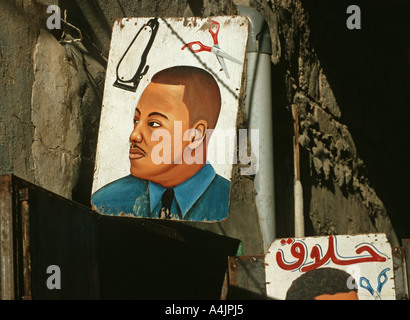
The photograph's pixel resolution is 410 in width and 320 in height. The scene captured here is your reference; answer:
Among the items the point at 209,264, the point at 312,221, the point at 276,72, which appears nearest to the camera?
the point at 209,264

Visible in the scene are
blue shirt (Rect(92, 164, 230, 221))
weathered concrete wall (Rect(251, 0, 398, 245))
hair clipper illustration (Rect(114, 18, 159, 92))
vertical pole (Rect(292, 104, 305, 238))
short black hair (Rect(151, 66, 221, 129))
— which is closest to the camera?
blue shirt (Rect(92, 164, 230, 221))

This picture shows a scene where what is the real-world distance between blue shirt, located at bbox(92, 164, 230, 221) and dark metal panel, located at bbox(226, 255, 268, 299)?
451mm

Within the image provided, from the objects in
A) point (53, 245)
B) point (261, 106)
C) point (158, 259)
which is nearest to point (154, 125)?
point (53, 245)

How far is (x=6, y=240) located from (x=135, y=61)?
4.39ft

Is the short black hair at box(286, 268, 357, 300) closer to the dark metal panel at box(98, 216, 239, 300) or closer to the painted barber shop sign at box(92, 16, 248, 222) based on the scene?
the painted barber shop sign at box(92, 16, 248, 222)

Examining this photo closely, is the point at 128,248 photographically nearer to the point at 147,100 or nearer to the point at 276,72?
the point at 147,100

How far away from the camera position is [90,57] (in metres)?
4.80

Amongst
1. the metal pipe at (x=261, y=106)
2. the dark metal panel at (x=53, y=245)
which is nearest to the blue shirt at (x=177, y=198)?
the dark metal panel at (x=53, y=245)

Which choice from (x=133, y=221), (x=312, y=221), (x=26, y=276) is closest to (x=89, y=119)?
(x=133, y=221)

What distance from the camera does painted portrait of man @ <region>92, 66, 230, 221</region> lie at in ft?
12.9

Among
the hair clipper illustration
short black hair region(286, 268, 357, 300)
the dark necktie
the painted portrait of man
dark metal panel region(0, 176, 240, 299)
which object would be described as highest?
the hair clipper illustration

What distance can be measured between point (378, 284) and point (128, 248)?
143 cm

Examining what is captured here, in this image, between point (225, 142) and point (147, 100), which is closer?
point (225, 142)

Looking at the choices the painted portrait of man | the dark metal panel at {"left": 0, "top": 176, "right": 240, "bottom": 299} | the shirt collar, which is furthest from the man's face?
the dark metal panel at {"left": 0, "top": 176, "right": 240, "bottom": 299}
